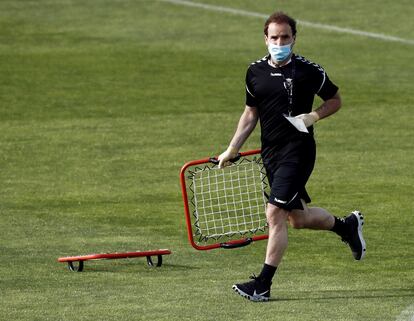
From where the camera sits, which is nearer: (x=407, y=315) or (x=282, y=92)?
(x=407, y=315)

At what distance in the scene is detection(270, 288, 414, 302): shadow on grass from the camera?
12.2 meters

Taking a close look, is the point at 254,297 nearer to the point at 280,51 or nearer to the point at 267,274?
the point at 267,274

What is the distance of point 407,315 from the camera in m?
11.5

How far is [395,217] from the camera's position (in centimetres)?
1609

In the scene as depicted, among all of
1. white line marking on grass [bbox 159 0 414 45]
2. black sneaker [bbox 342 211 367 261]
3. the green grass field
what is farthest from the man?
white line marking on grass [bbox 159 0 414 45]

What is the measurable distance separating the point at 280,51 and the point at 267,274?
72.5 inches

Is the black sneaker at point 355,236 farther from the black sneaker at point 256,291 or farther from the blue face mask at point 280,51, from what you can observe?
the blue face mask at point 280,51

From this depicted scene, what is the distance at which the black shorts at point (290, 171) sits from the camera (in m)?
12.2

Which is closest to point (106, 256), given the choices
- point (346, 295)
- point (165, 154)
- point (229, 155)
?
point (229, 155)

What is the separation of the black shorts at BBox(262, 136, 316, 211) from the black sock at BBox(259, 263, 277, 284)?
509 mm

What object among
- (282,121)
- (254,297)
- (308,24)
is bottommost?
(308,24)

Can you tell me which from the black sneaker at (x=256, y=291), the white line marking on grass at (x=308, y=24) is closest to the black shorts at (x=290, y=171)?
the black sneaker at (x=256, y=291)

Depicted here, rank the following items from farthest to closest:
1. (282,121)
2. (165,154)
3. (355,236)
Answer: (165,154), (355,236), (282,121)

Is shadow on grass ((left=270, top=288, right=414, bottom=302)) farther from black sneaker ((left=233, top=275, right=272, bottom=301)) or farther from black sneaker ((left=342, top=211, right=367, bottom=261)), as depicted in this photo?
black sneaker ((left=342, top=211, right=367, bottom=261))
